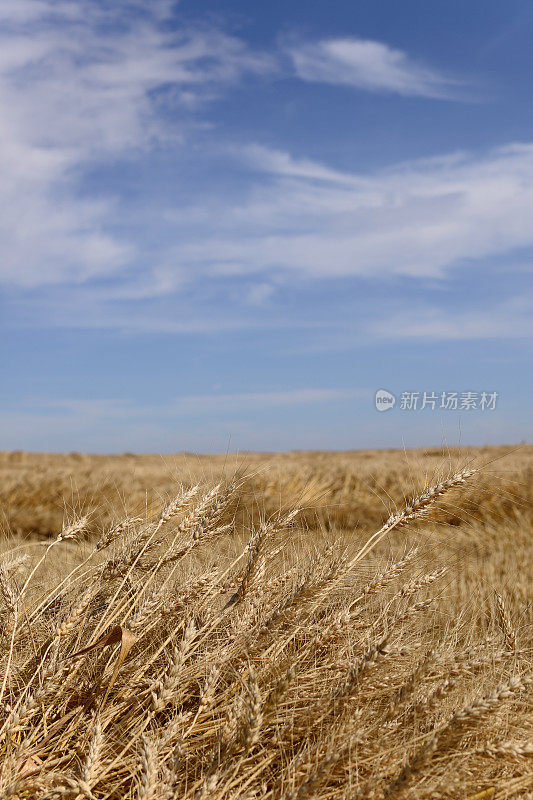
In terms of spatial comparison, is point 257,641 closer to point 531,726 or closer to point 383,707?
point 383,707

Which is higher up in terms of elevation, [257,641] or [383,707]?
[257,641]

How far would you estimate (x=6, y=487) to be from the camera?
5828mm

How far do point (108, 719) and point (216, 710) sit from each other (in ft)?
0.79

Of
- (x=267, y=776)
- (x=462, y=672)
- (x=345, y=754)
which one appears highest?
(x=462, y=672)

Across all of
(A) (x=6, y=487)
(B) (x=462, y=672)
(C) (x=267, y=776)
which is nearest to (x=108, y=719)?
(C) (x=267, y=776)

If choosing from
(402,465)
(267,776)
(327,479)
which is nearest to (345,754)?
(267,776)

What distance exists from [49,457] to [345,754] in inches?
383

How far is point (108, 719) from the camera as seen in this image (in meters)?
1.40

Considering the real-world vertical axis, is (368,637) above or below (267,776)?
above

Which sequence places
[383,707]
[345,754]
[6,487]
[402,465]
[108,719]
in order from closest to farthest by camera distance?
[345,754], [108,719], [383,707], [6,487], [402,465]

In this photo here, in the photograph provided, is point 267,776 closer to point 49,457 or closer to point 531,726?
point 531,726

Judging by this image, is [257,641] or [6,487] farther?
[6,487]

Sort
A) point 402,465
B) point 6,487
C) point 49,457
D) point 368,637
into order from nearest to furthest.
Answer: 1. point 368,637
2. point 6,487
3. point 402,465
4. point 49,457

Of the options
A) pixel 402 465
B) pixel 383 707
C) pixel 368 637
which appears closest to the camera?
pixel 368 637
